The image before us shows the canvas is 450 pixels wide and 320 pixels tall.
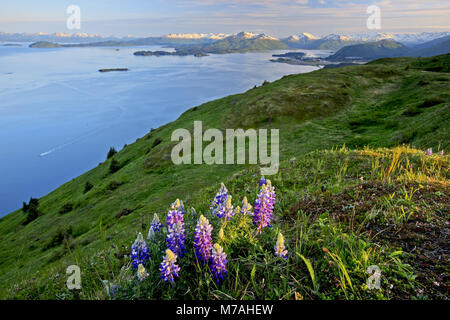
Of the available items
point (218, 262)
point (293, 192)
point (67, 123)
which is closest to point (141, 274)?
point (218, 262)

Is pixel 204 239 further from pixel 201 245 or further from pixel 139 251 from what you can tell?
pixel 139 251

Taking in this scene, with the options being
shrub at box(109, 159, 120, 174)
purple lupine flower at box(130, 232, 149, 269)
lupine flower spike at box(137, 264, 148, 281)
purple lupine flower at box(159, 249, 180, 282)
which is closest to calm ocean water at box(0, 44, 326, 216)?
shrub at box(109, 159, 120, 174)

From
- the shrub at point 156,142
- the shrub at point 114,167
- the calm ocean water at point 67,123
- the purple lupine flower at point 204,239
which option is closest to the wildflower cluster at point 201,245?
the purple lupine flower at point 204,239

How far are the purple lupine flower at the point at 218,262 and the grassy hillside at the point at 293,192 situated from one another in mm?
194

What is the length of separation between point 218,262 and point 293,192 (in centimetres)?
490

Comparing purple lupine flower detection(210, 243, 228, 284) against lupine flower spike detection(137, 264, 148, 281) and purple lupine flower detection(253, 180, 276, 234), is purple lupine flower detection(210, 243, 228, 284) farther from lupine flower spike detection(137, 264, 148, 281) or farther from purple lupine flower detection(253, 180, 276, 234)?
purple lupine flower detection(253, 180, 276, 234)

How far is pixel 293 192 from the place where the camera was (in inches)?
310

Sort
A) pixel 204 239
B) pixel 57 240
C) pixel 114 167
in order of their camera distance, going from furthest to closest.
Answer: pixel 114 167
pixel 57 240
pixel 204 239

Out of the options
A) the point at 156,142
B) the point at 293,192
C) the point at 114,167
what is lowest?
the point at 114,167

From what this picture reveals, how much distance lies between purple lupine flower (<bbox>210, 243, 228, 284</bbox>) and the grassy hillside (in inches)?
7.6

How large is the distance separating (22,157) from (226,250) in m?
131

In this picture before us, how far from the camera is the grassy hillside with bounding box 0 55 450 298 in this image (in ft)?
→ 12.7

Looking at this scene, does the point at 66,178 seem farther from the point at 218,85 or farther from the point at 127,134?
the point at 218,85
